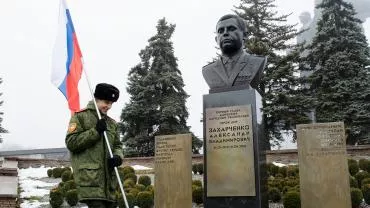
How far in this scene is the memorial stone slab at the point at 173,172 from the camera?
920 centimetres

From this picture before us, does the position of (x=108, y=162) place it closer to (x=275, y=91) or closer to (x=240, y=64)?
(x=240, y=64)

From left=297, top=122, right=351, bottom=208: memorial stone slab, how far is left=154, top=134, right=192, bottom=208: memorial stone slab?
267 centimetres

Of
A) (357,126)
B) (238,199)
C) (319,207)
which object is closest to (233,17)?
(238,199)

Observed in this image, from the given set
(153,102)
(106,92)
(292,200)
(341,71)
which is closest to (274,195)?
(292,200)

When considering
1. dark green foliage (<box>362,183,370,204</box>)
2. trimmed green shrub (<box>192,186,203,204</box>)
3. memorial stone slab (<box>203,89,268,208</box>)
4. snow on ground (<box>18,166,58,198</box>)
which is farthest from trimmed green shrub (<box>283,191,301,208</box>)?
snow on ground (<box>18,166,58,198</box>)

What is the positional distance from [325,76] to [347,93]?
1.60 metres

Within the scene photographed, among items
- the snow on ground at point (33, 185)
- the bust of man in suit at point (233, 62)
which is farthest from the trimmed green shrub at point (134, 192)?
the bust of man in suit at point (233, 62)

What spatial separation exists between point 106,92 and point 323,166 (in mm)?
4678

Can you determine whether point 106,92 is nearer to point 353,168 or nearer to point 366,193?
point 366,193

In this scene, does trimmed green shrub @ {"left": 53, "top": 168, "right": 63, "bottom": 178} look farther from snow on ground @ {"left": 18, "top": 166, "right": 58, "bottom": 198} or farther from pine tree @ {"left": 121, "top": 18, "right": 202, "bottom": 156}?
pine tree @ {"left": 121, "top": 18, "right": 202, "bottom": 156}

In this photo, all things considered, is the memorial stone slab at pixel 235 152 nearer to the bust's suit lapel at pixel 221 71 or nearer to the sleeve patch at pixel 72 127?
the bust's suit lapel at pixel 221 71

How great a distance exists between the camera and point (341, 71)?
21.8m

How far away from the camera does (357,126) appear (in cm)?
2019

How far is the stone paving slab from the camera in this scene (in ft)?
28.0
